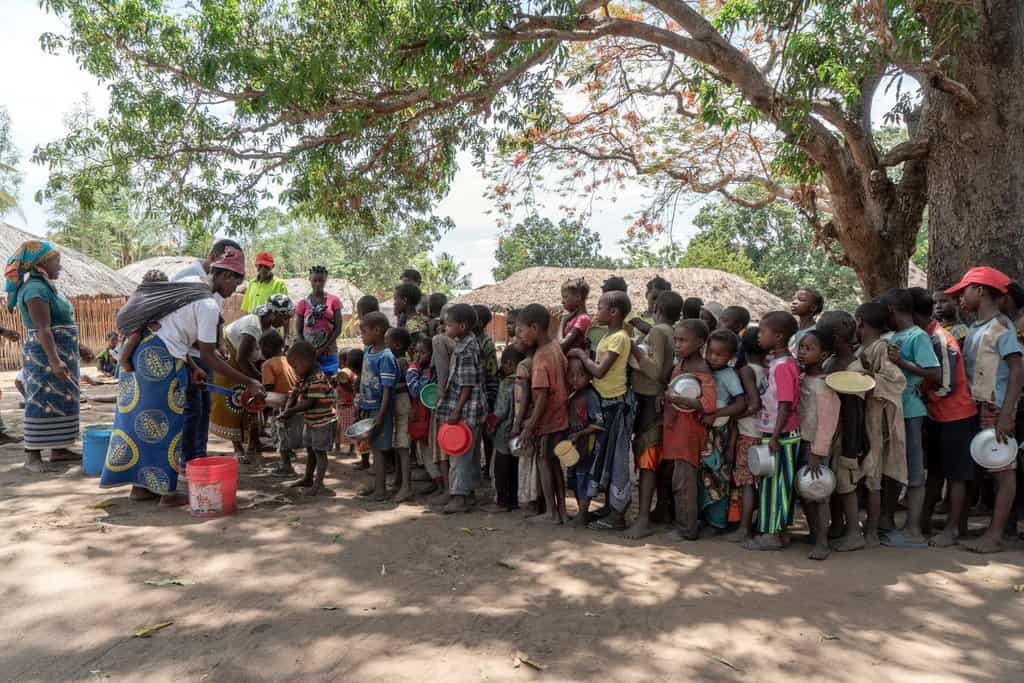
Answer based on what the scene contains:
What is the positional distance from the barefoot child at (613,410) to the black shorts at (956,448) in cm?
192

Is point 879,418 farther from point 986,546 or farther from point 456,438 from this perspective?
point 456,438

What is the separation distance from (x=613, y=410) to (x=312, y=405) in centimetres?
226

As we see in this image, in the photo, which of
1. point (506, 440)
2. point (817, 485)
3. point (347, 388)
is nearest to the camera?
point (817, 485)

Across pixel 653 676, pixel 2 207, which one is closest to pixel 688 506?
pixel 653 676

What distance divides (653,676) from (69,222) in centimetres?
3527

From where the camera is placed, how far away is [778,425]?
4074mm

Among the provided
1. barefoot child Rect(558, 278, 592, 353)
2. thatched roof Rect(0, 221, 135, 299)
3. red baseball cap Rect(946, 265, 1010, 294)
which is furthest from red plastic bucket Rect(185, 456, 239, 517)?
thatched roof Rect(0, 221, 135, 299)

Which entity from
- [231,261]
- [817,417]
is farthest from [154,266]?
[817,417]

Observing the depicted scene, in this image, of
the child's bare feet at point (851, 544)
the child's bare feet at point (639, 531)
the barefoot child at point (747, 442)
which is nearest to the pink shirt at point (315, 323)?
the child's bare feet at point (639, 531)

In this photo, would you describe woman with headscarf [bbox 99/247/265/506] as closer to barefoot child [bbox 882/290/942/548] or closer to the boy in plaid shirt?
the boy in plaid shirt

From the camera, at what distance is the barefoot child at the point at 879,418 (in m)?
4.12

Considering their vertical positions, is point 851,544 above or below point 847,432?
below

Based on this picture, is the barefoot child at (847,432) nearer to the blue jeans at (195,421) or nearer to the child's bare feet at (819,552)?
the child's bare feet at (819,552)

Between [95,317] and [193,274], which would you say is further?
Result: [95,317]
